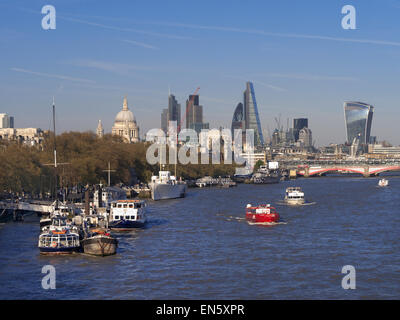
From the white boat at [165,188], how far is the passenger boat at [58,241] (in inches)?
1642

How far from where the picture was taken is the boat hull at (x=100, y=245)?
32.8 metres

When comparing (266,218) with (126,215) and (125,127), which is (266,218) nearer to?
(126,215)

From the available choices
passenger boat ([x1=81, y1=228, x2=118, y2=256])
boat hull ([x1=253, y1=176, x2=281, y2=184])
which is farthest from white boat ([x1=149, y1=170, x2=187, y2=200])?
boat hull ([x1=253, y1=176, x2=281, y2=184])

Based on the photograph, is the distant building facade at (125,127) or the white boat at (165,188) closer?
the white boat at (165,188)

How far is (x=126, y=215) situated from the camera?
146 ft

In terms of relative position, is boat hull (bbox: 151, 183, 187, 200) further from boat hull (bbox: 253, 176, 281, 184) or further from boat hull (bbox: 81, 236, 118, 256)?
boat hull (bbox: 253, 176, 281, 184)

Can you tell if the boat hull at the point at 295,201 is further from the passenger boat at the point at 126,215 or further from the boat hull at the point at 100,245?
the boat hull at the point at 100,245

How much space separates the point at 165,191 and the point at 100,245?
4442cm

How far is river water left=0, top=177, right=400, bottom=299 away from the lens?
82.0ft

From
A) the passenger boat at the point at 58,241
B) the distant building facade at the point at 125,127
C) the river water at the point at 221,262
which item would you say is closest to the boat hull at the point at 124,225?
the river water at the point at 221,262

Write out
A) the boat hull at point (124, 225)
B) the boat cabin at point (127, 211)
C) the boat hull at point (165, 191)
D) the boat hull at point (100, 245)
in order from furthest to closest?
the boat hull at point (165, 191), the boat cabin at point (127, 211), the boat hull at point (124, 225), the boat hull at point (100, 245)

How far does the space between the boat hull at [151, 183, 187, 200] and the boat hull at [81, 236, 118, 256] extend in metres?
42.8

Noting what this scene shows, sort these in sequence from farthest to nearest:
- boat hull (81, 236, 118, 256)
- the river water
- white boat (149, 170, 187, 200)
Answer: white boat (149, 170, 187, 200)
boat hull (81, 236, 118, 256)
the river water
